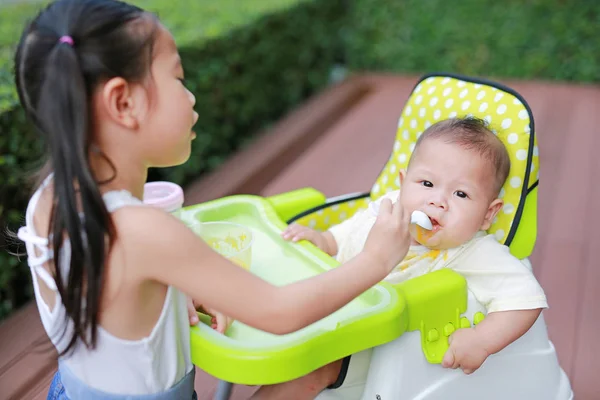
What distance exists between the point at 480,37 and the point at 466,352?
13.1 feet

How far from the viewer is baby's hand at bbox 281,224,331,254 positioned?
1540 millimetres

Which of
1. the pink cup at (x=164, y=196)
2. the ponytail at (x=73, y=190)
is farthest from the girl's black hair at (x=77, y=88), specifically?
the pink cup at (x=164, y=196)

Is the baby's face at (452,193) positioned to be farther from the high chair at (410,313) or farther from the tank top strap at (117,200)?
the tank top strap at (117,200)

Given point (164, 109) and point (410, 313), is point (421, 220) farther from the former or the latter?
point (164, 109)

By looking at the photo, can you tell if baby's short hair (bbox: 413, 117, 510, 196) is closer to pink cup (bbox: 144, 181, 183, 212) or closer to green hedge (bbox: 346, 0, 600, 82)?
pink cup (bbox: 144, 181, 183, 212)

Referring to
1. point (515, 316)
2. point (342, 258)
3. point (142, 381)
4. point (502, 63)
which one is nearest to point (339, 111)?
point (502, 63)

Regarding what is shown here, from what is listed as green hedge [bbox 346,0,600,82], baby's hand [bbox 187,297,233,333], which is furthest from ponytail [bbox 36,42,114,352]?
green hedge [bbox 346,0,600,82]

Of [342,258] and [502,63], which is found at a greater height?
[342,258]

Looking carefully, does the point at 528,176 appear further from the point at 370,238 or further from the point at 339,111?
the point at 339,111

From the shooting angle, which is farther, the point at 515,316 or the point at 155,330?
the point at 515,316

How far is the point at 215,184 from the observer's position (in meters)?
3.35

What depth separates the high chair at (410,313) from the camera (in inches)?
44.1

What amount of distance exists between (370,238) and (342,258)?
52 cm

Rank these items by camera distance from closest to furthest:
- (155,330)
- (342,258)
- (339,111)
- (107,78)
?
(107,78) → (155,330) → (342,258) → (339,111)
